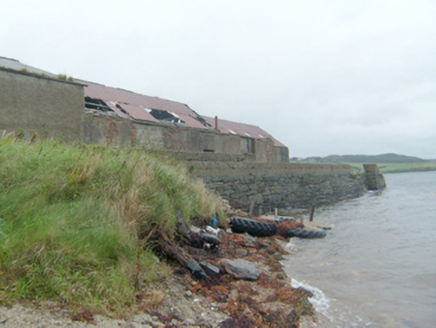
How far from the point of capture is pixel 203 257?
16.0 ft

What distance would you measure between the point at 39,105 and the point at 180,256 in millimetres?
9229

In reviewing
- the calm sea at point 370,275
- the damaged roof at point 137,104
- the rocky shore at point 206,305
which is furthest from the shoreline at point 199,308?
the damaged roof at point 137,104

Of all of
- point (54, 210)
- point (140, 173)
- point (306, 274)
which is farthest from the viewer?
point (306, 274)

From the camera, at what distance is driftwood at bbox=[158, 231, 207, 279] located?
411 centimetres

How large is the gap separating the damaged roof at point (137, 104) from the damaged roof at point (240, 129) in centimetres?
328

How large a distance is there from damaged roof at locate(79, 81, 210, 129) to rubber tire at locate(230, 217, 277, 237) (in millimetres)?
9599

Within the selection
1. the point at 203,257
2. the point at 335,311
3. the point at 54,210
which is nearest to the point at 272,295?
the point at 335,311

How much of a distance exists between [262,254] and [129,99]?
14.5m

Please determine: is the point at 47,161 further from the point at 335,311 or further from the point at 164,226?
Result: the point at 335,311

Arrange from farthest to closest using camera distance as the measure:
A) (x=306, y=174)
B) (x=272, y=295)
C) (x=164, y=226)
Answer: (x=306, y=174) → (x=164, y=226) → (x=272, y=295)

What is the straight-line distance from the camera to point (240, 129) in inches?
1135

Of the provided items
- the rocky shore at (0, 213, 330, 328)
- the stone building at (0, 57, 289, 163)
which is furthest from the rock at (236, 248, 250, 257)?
the stone building at (0, 57, 289, 163)

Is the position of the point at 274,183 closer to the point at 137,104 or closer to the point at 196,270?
the point at 137,104

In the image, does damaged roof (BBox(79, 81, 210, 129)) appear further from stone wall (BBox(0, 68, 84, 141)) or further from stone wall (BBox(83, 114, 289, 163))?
stone wall (BBox(0, 68, 84, 141))
